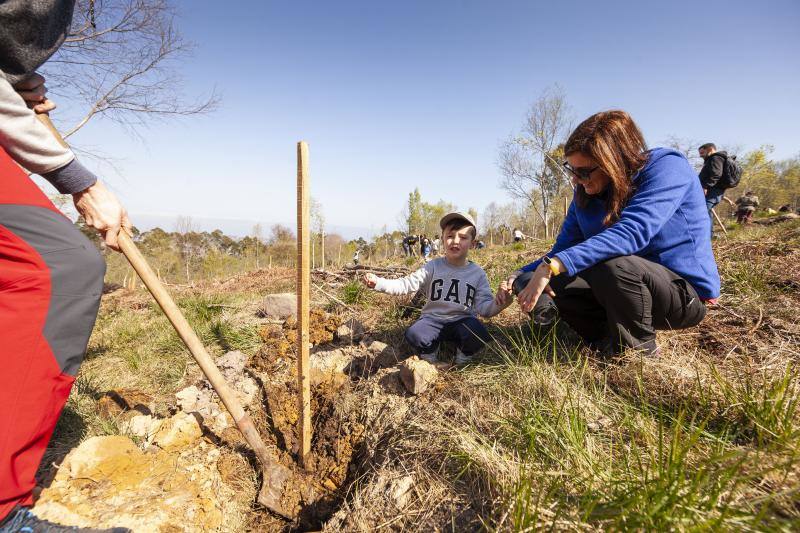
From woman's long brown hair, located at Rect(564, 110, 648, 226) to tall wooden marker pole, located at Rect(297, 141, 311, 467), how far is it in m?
1.69

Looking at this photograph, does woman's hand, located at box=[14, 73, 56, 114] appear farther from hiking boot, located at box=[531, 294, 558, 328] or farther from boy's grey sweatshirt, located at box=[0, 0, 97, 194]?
hiking boot, located at box=[531, 294, 558, 328]

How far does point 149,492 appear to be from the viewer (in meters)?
1.73

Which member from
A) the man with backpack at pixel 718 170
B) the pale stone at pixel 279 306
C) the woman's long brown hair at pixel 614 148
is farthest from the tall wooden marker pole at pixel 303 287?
the man with backpack at pixel 718 170

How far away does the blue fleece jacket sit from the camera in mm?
1904

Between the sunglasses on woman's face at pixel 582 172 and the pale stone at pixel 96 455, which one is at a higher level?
the sunglasses on woman's face at pixel 582 172

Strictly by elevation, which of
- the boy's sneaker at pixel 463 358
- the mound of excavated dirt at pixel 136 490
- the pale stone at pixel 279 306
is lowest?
the mound of excavated dirt at pixel 136 490

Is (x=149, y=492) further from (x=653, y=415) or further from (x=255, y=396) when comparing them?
(x=653, y=415)

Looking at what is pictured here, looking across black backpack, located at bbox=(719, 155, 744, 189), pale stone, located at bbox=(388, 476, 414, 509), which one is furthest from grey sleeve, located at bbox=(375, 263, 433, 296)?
black backpack, located at bbox=(719, 155, 744, 189)

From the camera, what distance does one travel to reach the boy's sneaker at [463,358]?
2547 millimetres

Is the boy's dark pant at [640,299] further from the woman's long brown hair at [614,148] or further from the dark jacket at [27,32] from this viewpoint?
the dark jacket at [27,32]

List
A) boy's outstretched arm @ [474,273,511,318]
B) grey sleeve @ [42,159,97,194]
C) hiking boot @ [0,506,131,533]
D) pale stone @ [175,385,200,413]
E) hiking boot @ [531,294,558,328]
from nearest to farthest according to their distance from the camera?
hiking boot @ [0,506,131,533] → grey sleeve @ [42,159,97,194] → pale stone @ [175,385,200,413] → boy's outstretched arm @ [474,273,511,318] → hiking boot @ [531,294,558,328]

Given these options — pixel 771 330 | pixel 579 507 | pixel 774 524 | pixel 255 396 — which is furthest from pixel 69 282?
pixel 771 330

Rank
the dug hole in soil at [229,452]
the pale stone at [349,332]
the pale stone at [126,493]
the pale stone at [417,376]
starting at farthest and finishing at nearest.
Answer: the pale stone at [349,332] → the pale stone at [417,376] → the dug hole in soil at [229,452] → the pale stone at [126,493]

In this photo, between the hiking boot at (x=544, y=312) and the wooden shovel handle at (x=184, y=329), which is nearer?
the wooden shovel handle at (x=184, y=329)
